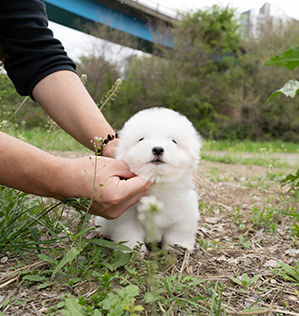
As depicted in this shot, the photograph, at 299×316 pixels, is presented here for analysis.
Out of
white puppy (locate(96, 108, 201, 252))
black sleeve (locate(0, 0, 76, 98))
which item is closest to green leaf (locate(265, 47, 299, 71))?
white puppy (locate(96, 108, 201, 252))

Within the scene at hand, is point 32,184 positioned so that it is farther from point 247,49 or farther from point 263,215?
point 247,49

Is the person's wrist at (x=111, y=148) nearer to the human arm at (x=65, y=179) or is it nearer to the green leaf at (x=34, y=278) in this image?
the human arm at (x=65, y=179)

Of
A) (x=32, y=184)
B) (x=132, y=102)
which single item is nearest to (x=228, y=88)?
(x=132, y=102)

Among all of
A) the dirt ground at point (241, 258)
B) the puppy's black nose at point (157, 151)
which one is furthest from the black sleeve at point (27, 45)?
the dirt ground at point (241, 258)

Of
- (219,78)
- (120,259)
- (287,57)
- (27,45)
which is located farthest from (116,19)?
(120,259)

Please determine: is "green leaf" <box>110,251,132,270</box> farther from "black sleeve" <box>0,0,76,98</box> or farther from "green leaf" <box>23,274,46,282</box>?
"black sleeve" <box>0,0,76,98</box>

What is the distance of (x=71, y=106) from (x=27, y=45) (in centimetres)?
56

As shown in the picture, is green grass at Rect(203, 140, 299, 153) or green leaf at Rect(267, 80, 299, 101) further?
green grass at Rect(203, 140, 299, 153)

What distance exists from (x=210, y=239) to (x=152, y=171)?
2.66 feet

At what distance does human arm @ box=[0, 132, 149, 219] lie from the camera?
1444 millimetres

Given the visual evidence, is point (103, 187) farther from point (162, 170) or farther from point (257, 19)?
point (257, 19)

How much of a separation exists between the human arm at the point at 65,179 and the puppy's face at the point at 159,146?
3.5 inches

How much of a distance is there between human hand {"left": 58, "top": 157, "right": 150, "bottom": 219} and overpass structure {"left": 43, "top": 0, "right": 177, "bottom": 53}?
10.2 metres

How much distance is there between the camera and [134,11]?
1236 cm
